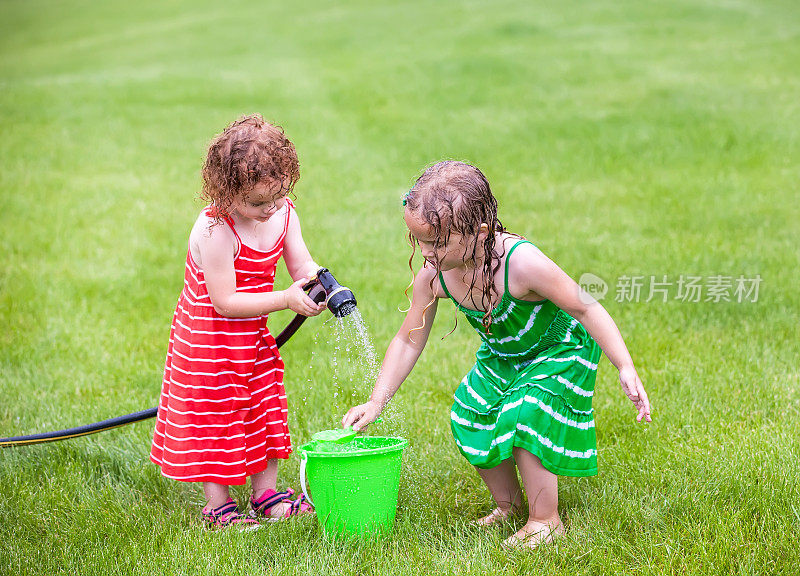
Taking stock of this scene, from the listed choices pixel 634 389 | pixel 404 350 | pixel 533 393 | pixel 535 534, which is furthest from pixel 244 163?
pixel 535 534

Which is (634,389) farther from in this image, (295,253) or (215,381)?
(215,381)

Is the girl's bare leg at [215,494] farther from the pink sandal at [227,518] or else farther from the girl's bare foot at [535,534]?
the girl's bare foot at [535,534]

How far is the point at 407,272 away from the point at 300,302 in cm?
314

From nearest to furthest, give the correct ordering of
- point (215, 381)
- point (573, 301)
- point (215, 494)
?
point (573, 301) → point (215, 381) → point (215, 494)

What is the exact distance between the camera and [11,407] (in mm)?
4113

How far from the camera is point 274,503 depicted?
3178 mm

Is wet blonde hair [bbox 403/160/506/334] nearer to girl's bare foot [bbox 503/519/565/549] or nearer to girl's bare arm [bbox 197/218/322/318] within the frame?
girl's bare arm [bbox 197/218/322/318]

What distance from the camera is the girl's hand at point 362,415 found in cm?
286

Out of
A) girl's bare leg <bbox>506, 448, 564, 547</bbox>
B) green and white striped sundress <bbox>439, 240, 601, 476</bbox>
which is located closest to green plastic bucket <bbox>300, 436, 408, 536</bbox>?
green and white striped sundress <bbox>439, 240, 601, 476</bbox>

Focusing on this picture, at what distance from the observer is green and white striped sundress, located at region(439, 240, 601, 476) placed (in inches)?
107

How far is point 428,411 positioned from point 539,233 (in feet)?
9.86

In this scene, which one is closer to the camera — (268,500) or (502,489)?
(502,489)

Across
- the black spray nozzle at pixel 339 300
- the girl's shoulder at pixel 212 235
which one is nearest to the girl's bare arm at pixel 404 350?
the black spray nozzle at pixel 339 300

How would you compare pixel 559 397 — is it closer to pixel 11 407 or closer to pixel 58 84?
pixel 11 407
